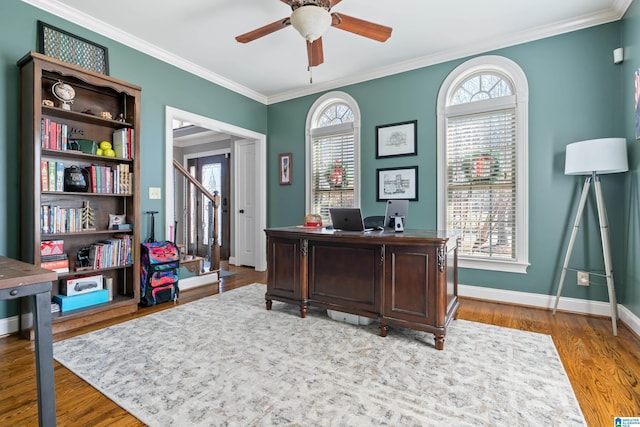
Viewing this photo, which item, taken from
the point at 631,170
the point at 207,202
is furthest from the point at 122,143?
the point at 631,170

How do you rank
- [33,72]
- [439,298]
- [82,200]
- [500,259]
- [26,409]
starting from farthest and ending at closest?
[500,259] < [82,200] < [33,72] < [439,298] < [26,409]

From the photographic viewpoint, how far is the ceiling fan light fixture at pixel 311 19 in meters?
2.18

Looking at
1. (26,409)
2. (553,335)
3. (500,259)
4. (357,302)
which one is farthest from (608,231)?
(26,409)

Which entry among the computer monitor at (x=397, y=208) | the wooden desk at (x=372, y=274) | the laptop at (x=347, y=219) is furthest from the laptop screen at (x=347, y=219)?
the computer monitor at (x=397, y=208)

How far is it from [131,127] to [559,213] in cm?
449

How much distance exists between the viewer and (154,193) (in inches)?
140

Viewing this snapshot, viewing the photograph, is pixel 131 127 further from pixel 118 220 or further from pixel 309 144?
pixel 309 144

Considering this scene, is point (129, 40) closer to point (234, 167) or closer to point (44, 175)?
point (44, 175)

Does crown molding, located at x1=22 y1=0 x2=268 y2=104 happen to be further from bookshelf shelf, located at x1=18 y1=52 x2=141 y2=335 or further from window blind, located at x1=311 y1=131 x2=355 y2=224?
window blind, located at x1=311 y1=131 x2=355 y2=224

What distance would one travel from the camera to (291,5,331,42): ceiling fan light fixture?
218 centimetres

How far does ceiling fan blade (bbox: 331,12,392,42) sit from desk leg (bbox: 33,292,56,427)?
258 centimetres

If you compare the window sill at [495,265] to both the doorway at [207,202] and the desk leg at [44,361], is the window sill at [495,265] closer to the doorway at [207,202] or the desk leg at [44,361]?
the desk leg at [44,361]

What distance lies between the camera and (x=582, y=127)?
296 cm

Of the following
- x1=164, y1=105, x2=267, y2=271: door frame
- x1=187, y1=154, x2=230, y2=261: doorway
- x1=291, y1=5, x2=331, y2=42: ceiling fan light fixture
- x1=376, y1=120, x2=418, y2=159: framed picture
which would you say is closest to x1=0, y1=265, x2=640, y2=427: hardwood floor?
x1=164, y1=105, x2=267, y2=271: door frame
